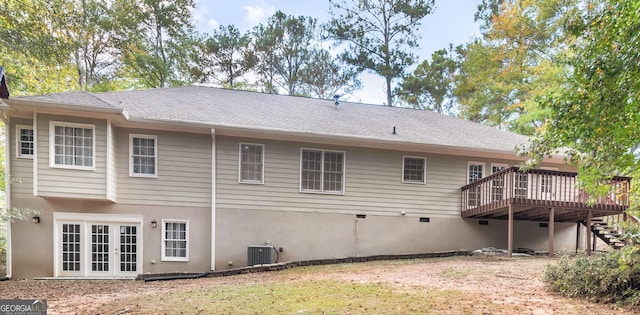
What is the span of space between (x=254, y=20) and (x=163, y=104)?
12.3 meters

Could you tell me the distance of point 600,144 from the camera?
498 cm

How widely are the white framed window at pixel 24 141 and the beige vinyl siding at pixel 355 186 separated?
4709 millimetres

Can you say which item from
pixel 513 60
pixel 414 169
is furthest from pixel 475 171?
pixel 513 60

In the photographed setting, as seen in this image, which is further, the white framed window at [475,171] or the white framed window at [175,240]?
the white framed window at [475,171]

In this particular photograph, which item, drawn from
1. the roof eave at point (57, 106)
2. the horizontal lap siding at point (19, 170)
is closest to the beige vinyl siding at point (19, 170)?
the horizontal lap siding at point (19, 170)

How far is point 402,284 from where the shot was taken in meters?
6.58

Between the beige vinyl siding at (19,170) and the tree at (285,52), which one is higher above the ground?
the tree at (285,52)

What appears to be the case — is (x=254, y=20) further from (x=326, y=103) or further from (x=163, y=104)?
(x=163, y=104)

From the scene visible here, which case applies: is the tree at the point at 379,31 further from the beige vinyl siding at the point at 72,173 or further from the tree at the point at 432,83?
the beige vinyl siding at the point at 72,173

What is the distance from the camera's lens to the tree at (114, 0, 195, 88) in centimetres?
1792

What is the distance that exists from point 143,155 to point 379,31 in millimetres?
16423

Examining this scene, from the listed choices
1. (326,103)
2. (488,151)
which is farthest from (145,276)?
(488,151)

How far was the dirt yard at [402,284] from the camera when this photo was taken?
211 inches

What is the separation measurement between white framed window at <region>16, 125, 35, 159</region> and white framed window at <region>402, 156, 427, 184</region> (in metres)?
10.6
